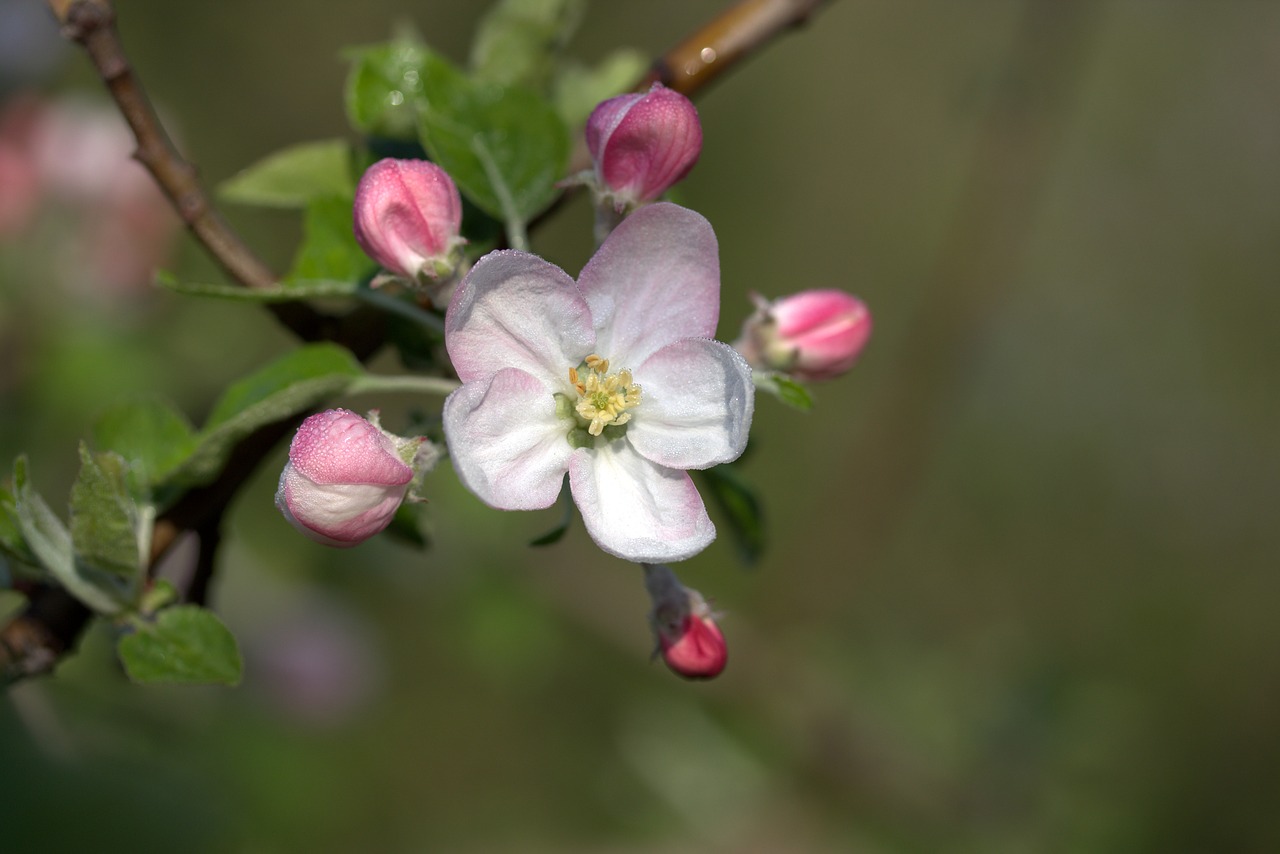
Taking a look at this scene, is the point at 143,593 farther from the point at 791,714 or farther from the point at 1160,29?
the point at 1160,29

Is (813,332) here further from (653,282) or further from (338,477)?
(338,477)

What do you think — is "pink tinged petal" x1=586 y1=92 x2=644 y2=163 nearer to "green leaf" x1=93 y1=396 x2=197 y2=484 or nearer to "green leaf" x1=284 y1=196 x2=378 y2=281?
"green leaf" x1=284 y1=196 x2=378 y2=281

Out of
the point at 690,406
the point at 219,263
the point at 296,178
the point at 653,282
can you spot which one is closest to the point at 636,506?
the point at 690,406

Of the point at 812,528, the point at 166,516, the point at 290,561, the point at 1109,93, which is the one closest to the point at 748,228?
the point at 1109,93

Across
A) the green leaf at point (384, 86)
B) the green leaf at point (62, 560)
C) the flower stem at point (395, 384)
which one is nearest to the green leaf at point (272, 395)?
the flower stem at point (395, 384)

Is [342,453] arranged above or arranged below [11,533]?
above

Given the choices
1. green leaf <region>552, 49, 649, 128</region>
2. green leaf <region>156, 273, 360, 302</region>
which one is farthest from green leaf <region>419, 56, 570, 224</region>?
green leaf <region>552, 49, 649, 128</region>
